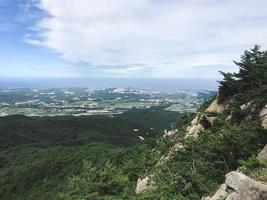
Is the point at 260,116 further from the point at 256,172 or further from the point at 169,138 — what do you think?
the point at 169,138

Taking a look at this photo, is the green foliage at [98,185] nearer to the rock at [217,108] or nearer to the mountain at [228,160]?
the mountain at [228,160]

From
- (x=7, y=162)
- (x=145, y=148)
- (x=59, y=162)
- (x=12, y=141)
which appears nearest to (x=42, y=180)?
(x=59, y=162)

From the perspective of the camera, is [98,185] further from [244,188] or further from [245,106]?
[244,188]

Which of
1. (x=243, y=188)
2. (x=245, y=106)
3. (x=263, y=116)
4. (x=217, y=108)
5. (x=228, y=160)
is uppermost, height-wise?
(x=245, y=106)

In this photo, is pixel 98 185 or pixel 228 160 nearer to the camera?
pixel 228 160

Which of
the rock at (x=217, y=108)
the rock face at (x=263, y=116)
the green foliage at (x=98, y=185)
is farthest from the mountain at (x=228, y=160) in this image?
the rock at (x=217, y=108)

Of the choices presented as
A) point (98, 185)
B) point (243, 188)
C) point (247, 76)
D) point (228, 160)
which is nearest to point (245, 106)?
point (247, 76)

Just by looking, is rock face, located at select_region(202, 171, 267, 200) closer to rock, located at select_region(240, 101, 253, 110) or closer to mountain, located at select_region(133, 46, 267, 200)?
mountain, located at select_region(133, 46, 267, 200)

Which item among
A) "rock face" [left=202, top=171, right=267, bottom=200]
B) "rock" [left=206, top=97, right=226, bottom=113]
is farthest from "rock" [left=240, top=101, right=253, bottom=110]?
"rock face" [left=202, top=171, right=267, bottom=200]
